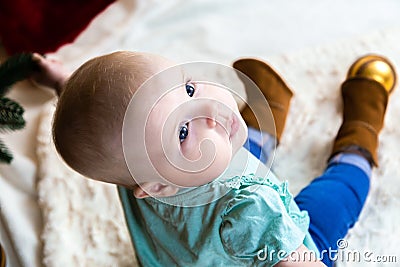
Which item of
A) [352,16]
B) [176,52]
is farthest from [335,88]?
[176,52]

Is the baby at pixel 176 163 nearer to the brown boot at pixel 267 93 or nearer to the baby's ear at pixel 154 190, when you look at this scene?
the baby's ear at pixel 154 190

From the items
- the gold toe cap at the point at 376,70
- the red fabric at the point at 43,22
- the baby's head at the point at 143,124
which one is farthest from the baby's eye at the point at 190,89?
the red fabric at the point at 43,22

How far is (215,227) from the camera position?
0.77m

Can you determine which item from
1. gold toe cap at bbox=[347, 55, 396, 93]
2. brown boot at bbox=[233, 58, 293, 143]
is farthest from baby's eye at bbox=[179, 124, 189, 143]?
gold toe cap at bbox=[347, 55, 396, 93]

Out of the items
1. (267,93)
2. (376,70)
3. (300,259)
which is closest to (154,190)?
(300,259)

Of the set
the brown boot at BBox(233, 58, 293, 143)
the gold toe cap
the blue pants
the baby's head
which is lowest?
the baby's head

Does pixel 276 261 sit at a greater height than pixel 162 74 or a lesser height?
lesser

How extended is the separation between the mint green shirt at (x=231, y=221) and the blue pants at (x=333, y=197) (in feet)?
0.20

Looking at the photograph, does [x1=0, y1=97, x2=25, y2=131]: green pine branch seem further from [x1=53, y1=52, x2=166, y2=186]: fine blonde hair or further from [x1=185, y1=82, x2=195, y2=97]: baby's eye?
[x1=185, y1=82, x2=195, y2=97]: baby's eye

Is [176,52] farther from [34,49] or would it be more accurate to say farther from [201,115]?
[201,115]

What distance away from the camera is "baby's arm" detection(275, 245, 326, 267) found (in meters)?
0.75

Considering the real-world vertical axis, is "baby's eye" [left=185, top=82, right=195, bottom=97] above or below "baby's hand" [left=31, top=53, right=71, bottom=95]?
below

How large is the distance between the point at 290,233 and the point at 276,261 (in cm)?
4

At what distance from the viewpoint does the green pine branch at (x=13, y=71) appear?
2.96 feet
